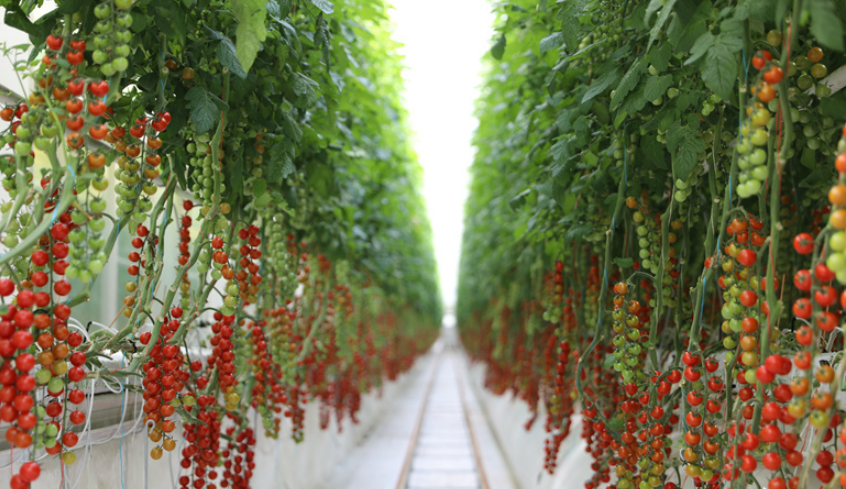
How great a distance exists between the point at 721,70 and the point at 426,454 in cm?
584

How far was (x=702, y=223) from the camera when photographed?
6.88 feet

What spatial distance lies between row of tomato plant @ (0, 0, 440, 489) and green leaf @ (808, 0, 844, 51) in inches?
46.1

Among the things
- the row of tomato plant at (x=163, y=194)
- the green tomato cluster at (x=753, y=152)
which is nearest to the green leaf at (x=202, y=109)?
the row of tomato plant at (x=163, y=194)

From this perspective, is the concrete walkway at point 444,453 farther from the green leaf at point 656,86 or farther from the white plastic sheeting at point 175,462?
the green leaf at point 656,86

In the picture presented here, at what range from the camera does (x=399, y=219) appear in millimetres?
7031

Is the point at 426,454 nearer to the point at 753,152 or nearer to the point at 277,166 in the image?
the point at 277,166

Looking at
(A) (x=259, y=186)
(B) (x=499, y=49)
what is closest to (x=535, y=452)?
(B) (x=499, y=49)

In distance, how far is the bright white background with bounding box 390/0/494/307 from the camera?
454 centimetres

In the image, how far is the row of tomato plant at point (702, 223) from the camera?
1.13 metres

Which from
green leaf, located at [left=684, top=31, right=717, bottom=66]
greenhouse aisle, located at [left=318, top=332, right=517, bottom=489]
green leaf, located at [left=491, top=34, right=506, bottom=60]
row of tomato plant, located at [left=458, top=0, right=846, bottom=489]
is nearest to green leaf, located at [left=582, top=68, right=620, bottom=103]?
row of tomato plant, located at [left=458, top=0, right=846, bottom=489]

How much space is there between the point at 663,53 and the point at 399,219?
5599 mm

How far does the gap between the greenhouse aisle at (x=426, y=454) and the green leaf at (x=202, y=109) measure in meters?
3.83

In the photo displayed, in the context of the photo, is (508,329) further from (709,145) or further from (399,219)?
(709,145)

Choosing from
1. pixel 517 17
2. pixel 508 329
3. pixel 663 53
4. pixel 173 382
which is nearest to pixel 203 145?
pixel 173 382
